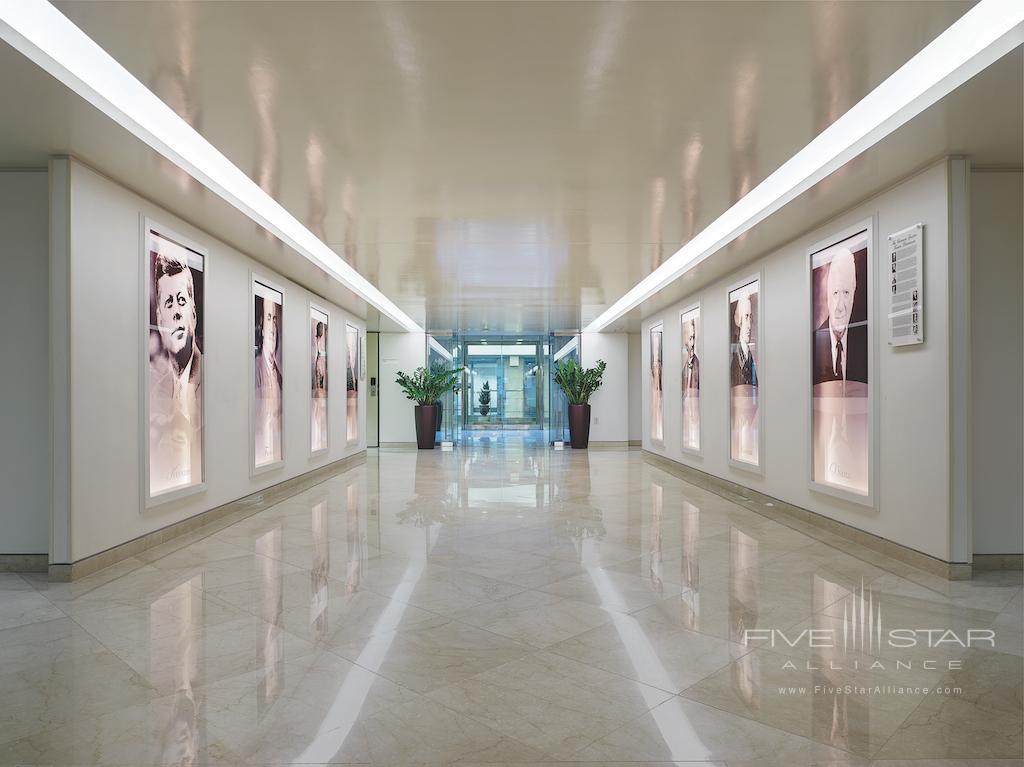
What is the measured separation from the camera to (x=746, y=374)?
34.0 ft

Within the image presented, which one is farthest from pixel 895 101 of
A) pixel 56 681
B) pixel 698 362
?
pixel 698 362

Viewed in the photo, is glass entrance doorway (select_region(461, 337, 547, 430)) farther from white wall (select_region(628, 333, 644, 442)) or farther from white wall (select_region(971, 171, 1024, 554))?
white wall (select_region(971, 171, 1024, 554))

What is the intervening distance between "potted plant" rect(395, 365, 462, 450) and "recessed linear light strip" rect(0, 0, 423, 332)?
1050 centimetres

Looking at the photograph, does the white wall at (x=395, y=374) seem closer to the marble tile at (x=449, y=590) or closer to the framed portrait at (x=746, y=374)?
the framed portrait at (x=746, y=374)

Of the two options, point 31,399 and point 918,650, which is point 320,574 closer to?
point 31,399

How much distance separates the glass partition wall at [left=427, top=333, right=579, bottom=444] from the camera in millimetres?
22938

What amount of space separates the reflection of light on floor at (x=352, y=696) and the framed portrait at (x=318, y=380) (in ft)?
26.7

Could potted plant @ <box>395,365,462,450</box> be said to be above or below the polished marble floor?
above

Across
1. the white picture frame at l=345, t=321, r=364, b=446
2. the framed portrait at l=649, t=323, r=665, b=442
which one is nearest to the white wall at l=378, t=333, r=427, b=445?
the white picture frame at l=345, t=321, r=364, b=446


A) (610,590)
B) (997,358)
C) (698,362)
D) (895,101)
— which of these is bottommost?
(610,590)

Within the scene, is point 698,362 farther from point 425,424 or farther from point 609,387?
point 425,424

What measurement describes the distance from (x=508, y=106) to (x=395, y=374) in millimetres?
15203

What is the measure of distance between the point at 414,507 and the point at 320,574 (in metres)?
3.65

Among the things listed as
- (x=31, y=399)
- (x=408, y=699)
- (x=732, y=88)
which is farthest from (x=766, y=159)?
(x=31, y=399)
